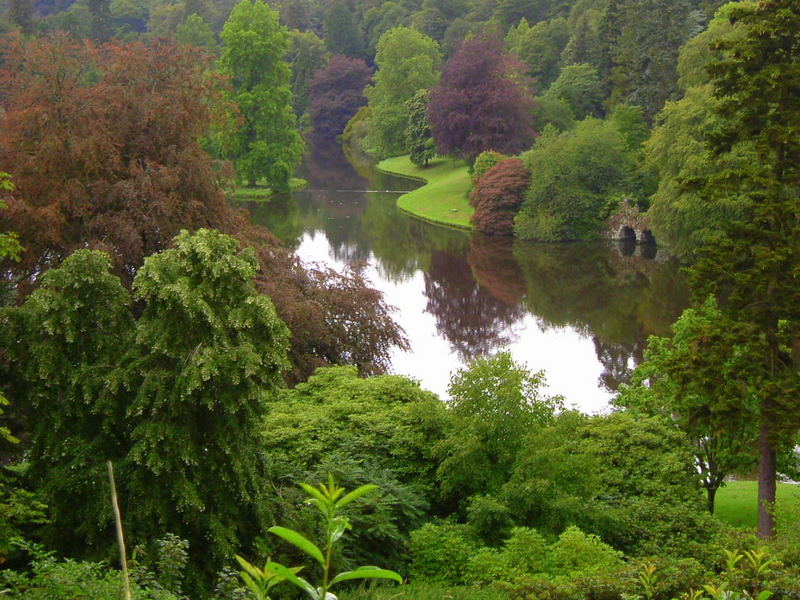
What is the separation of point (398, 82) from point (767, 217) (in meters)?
59.7

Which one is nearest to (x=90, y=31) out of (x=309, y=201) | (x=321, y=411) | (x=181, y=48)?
(x=309, y=201)

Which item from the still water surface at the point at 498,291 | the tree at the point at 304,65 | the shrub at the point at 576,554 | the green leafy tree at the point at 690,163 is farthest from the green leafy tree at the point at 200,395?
the tree at the point at 304,65

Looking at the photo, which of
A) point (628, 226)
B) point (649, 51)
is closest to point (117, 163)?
point (628, 226)

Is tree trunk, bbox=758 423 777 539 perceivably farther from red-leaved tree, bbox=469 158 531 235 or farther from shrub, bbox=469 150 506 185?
shrub, bbox=469 150 506 185

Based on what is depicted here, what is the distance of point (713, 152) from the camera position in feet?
47.5

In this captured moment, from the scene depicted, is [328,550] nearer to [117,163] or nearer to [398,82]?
[117,163]

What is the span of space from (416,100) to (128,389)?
5745 cm

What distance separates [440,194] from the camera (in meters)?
54.7

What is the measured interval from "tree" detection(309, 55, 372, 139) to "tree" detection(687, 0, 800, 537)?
7573 centimetres

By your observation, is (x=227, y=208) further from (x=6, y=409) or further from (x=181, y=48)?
(x=6, y=409)

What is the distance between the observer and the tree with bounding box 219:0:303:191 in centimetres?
5356

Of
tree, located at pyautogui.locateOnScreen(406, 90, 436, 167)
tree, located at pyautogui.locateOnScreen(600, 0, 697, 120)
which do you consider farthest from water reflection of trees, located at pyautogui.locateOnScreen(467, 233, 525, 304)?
tree, located at pyautogui.locateOnScreen(406, 90, 436, 167)

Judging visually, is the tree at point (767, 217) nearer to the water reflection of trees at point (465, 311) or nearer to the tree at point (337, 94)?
the water reflection of trees at point (465, 311)

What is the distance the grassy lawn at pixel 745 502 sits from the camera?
15.5 m
